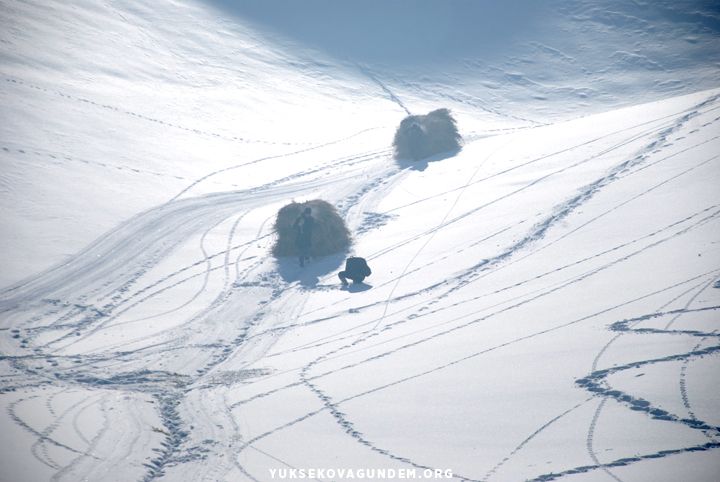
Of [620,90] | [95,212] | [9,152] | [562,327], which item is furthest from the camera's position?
[620,90]

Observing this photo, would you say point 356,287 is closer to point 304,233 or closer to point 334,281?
point 334,281

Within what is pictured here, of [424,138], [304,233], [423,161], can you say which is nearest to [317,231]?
[304,233]

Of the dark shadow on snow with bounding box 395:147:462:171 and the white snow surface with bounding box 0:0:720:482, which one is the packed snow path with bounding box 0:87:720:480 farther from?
the dark shadow on snow with bounding box 395:147:462:171

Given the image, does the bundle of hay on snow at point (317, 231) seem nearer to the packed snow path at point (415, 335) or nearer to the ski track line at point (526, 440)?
the packed snow path at point (415, 335)

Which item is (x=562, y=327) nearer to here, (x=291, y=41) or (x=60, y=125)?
(x=60, y=125)

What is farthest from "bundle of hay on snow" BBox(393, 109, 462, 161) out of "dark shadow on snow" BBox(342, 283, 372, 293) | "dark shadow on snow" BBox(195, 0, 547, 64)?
"dark shadow on snow" BBox(195, 0, 547, 64)

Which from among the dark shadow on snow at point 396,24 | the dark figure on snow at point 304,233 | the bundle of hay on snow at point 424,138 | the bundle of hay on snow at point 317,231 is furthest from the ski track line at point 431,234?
the dark shadow on snow at point 396,24

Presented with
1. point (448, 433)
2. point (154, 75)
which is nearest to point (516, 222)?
point (448, 433)
